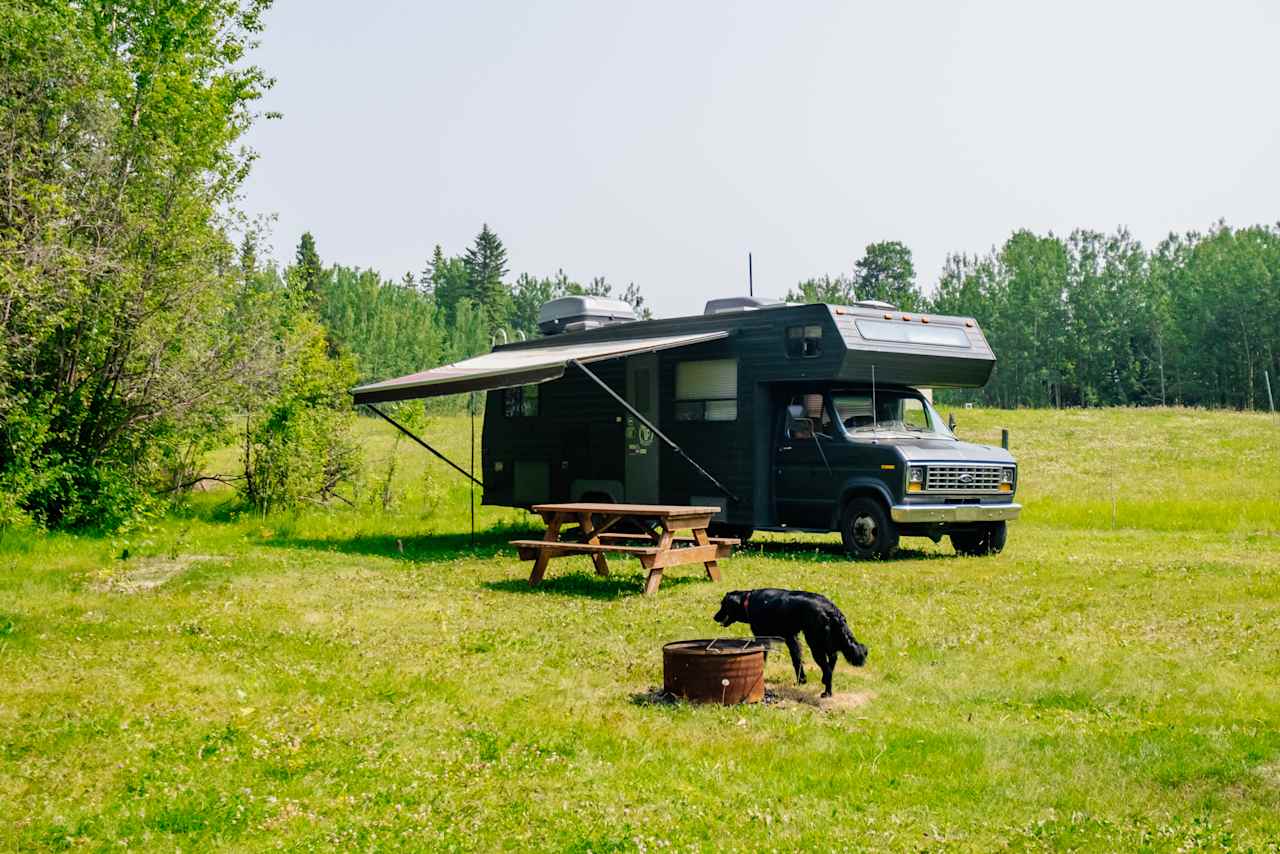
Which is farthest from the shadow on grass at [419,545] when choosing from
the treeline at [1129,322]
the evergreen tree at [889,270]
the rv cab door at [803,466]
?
the evergreen tree at [889,270]

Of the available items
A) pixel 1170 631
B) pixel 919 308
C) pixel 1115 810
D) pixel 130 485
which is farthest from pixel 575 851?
pixel 919 308

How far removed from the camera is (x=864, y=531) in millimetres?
15125

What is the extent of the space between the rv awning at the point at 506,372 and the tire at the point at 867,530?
2941 mm

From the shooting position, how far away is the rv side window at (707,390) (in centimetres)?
1625

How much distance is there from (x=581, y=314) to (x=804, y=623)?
1265cm

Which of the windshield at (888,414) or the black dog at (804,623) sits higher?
the windshield at (888,414)

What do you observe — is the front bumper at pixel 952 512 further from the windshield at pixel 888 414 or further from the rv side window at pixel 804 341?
the rv side window at pixel 804 341

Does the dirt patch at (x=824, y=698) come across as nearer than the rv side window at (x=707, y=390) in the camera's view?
Yes

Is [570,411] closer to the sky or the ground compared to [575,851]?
closer to the sky

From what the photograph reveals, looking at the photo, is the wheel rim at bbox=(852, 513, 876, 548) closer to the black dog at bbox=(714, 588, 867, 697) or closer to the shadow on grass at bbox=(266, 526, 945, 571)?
the shadow on grass at bbox=(266, 526, 945, 571)

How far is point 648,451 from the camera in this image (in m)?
17.0

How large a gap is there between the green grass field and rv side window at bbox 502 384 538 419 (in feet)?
15.9

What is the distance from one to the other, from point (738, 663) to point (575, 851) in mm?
2563

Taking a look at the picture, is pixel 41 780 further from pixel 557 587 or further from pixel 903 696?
pixel 557 587
